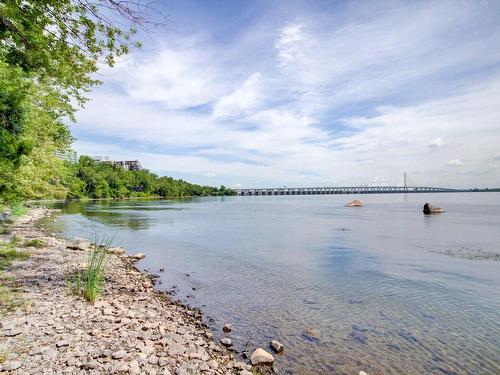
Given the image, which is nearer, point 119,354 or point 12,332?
point 119,354

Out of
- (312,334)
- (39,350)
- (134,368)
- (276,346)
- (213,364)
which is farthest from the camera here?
(312,334)

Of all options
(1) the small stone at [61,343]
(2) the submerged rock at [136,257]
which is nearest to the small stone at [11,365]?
(1) the small stone at [61,343]

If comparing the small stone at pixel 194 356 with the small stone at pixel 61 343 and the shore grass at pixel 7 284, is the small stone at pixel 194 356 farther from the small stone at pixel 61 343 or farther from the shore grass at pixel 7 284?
the shore grass at pixel 7 284

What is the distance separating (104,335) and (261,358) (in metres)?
4.36

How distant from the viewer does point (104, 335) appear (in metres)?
8.48

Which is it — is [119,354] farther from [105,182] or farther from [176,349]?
[105,182]

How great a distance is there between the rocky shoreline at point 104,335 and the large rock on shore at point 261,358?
46cm

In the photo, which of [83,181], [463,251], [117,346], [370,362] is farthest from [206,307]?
[83,181]

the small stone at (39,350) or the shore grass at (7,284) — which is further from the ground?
the shore grass at (7,284)

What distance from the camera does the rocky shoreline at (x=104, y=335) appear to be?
23.0ft

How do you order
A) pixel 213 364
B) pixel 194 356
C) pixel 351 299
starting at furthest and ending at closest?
pixel 351 299 < pixel 194 356 < pixel 213 364

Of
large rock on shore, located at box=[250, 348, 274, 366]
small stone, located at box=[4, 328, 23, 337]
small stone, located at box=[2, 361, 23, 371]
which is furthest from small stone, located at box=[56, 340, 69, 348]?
large rock on shore, located at box=[250, 348, 274, 366]

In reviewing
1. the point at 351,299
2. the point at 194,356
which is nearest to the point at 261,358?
the point at 194,356

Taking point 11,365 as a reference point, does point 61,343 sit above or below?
below
